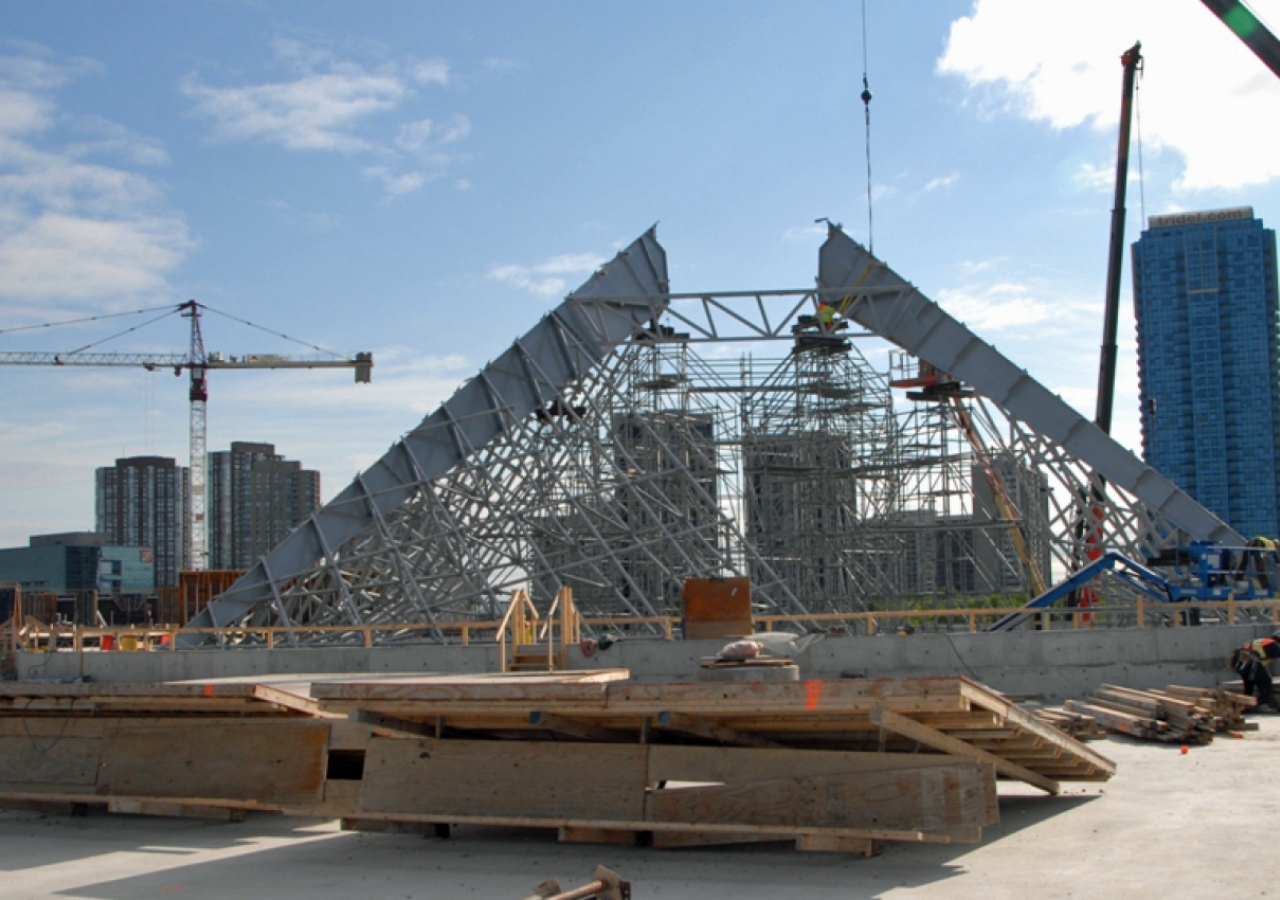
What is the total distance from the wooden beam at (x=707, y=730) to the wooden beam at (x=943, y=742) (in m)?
1.17

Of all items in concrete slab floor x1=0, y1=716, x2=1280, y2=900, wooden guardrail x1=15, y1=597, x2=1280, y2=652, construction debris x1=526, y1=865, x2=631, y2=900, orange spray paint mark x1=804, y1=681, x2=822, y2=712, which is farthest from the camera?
→ wooden guardrail x1=15, y1=597, x2=1280, y2=652

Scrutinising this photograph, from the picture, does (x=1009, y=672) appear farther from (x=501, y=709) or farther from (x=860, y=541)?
(x=860, y=541)

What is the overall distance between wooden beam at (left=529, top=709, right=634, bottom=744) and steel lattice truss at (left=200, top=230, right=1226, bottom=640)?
58.5ft

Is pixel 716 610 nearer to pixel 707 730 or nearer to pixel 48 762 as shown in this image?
pixel 48 762

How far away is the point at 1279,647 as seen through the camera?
18.1 metres

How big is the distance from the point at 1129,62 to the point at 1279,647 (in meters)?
29.9

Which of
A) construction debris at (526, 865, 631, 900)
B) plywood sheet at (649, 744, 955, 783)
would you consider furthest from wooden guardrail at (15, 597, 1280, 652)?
construction debris at (526, 865, 631, 900)

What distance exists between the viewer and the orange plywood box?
70.6 feet

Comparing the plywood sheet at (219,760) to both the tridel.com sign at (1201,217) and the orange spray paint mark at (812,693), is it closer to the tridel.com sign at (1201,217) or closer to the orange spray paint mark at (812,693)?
the orange spray paint mark at (812,693)

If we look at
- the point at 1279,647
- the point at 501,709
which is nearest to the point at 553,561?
the point at 1279,647

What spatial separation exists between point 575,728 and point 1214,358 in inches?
5783

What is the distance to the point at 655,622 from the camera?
2614 centimetres

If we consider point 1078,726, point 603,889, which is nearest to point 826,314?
point 1078,726

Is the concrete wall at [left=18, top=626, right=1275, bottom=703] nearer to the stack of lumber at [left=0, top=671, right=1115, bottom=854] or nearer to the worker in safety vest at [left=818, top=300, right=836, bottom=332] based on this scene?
the stack of lumber at [left=0, top=671, right=1115, bottom=854]
